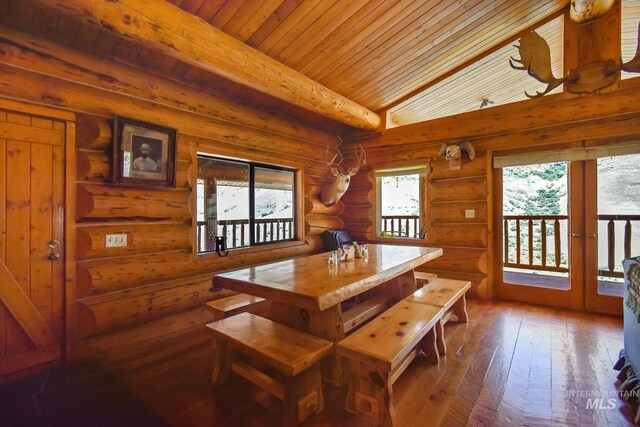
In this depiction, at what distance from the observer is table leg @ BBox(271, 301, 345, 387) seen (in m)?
2.01

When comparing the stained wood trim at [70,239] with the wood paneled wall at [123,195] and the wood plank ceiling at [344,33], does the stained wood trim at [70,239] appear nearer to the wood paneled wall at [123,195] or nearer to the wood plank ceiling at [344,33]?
the wood paneled wall at [123,195]

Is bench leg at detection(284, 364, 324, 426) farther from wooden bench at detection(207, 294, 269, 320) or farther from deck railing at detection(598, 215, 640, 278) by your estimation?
deck railing at detection(598, 215, 640, 278)

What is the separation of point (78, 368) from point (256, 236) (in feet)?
8.17

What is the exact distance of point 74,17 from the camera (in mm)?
1891

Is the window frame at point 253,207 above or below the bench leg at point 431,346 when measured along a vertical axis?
above

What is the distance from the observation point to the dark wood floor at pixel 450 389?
1769 millimetres

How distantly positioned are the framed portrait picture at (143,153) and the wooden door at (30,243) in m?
0.41

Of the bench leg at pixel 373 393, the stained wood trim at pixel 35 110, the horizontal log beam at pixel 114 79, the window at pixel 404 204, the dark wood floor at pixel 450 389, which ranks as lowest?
the dark wood floor at pixel 450 389

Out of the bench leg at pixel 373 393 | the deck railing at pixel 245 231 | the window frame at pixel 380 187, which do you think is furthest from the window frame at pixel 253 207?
the bench leg at pixel 373 393

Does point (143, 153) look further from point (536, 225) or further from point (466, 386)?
point (536, 225)

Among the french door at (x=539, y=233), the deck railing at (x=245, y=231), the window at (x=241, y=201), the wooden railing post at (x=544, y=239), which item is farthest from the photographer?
the wooden railing post at (x=544, y=239)

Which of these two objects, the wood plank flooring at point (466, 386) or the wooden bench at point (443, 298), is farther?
the wooden bench at point (443, 298)

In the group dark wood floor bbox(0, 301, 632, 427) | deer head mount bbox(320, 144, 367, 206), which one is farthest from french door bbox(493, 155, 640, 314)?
deer head mount bbox(320, 144, 367, 206)

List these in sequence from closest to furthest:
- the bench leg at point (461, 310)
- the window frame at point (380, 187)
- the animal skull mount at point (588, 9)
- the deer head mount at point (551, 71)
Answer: the deer head mount at point (551, 71), the animal skull mount at point (588, 9), the bench leg at point (461, 310), the window frame at point (380, 187)
